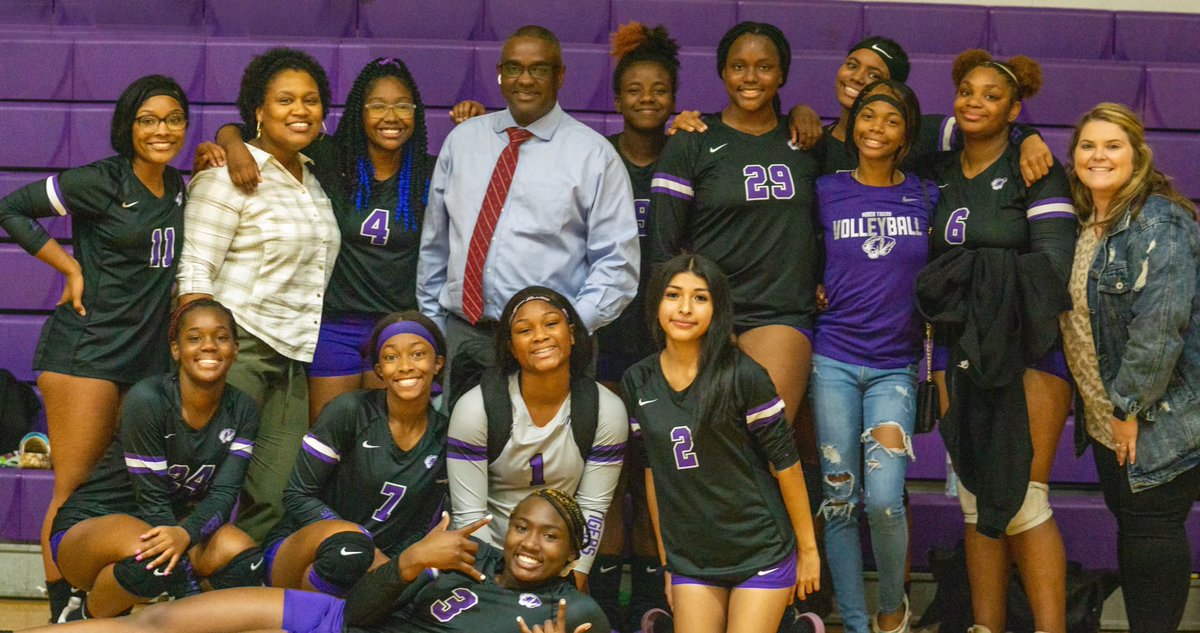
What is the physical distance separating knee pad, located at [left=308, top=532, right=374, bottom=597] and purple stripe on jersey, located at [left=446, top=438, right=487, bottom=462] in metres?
0.29

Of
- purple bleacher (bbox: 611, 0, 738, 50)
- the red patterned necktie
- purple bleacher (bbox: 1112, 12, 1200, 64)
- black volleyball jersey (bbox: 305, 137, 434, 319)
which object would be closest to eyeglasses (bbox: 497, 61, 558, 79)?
the red patterned necktie

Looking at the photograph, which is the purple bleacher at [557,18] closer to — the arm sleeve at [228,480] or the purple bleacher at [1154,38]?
the purple bleacher at [1154,38]

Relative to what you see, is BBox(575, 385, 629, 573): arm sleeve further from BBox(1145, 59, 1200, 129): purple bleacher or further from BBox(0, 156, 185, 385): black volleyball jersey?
BBox(1145, 59, 1200, 129): purple bleacher

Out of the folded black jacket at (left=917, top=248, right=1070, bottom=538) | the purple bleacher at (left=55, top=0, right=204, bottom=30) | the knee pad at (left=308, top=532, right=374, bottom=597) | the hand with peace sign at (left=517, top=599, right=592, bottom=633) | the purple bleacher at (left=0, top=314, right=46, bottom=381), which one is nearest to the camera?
the hand with peace sign at (left=517, top=599, right=592, bottom=633)

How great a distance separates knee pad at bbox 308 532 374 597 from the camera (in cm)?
293

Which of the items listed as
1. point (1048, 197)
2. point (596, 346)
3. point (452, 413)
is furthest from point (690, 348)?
point (1048, 197)

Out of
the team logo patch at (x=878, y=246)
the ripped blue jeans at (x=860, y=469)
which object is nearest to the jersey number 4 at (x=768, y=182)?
the team logo patch at (x=878, y=246)

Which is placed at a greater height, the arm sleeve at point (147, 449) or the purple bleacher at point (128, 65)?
the purple bleacher at point (128, 65)

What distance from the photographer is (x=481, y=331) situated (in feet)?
11.0

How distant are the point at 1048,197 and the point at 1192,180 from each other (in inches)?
73.0

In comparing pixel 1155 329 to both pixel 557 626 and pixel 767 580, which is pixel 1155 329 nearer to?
pixel 767 580

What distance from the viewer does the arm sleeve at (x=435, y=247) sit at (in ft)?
11.2

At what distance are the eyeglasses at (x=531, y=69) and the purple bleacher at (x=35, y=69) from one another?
2.26 m

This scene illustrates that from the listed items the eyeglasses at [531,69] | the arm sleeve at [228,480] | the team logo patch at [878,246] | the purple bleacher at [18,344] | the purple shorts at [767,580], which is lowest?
the purple shorts at [767,580]
